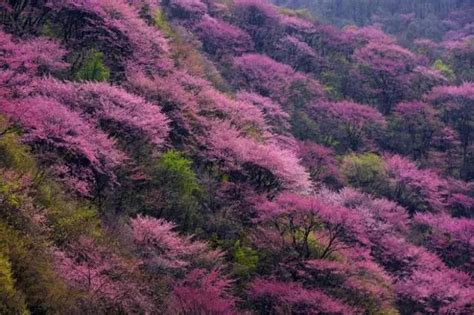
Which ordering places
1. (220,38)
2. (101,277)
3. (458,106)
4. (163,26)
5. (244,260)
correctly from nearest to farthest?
(101,277)
(244,260)
(163,26)
(220,38)
(458,106)

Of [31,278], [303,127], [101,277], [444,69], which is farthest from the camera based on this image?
[444,69]

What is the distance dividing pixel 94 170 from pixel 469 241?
Answer: 27340mm

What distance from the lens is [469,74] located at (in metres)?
63.4

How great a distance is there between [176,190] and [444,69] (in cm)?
4832

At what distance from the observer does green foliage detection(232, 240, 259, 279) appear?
23328 mm

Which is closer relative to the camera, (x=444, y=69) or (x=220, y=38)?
(x=220, y=38)

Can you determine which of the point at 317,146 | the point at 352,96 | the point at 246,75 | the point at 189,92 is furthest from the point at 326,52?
the point at 189,92

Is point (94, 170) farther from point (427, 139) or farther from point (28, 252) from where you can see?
point (427, 139)

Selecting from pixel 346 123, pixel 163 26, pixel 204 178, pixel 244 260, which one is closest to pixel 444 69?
pixel 346 123

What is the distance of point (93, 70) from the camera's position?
2870 centimetres

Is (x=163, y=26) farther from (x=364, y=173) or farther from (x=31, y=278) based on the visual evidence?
(x=31, y=278)

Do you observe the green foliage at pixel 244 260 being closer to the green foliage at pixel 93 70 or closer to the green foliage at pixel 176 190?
the green foliage at pixel 176 190

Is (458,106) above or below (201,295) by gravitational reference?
above

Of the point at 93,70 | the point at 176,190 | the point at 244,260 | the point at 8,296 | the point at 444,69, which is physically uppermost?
the point at 8,296
